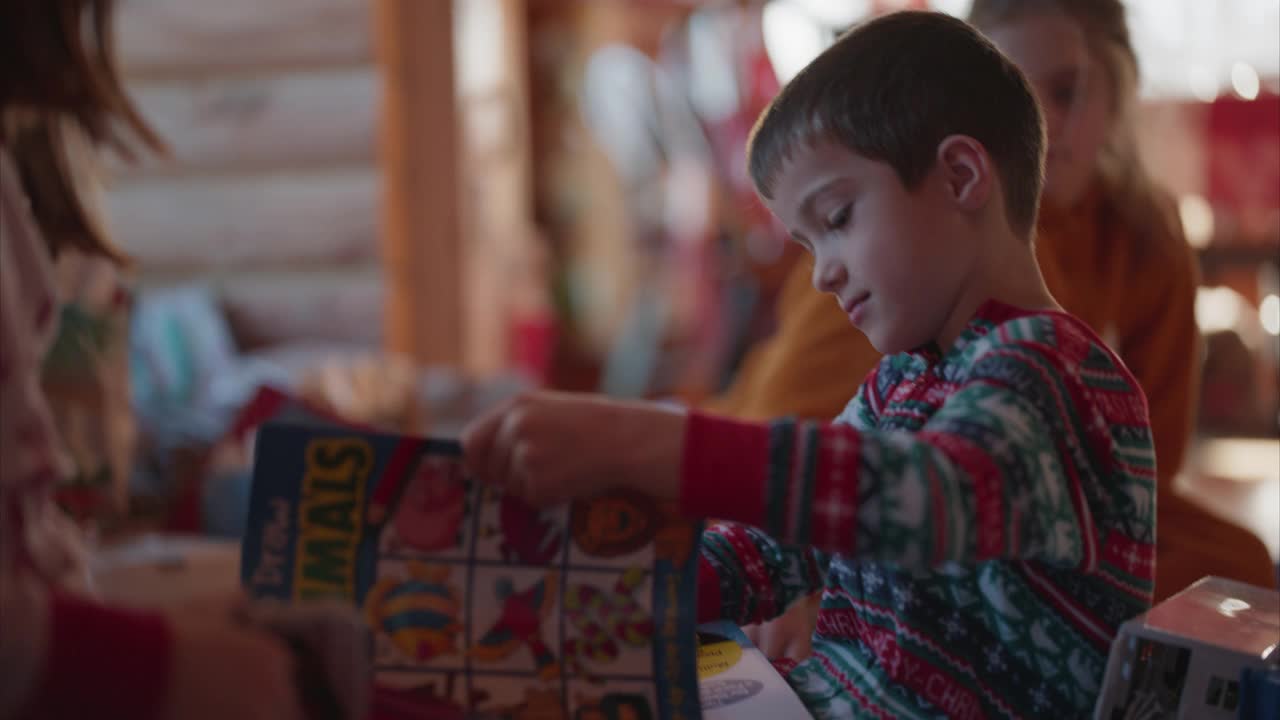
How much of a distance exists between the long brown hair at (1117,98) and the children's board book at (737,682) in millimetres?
373

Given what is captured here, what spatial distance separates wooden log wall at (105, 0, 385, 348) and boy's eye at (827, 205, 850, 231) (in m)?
2.75

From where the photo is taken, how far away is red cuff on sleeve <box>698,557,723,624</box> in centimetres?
60

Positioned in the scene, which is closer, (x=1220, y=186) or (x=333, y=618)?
(x=333, y=618)

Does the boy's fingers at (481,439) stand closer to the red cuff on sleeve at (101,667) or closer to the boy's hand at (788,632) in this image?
the red cuff on sleeve at (101,667)

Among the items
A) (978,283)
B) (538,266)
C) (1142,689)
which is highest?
(978,283)

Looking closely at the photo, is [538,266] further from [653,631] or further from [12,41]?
[653,631]

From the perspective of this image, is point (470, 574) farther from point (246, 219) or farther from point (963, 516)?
point (246, 219)

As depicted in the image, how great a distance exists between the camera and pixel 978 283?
20.7 inches

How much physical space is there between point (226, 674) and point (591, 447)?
5.8 inches

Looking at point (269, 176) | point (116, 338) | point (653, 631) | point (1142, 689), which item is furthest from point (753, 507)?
point (269, 176)

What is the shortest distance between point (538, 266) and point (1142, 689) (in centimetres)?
451

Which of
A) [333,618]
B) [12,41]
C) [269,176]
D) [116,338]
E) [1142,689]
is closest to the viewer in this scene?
[333,618]

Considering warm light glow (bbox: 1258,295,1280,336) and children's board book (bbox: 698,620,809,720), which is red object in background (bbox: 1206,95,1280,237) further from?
children's board book (bbox: 698,620,809,720)

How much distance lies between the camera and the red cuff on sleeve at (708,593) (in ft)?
1.97
